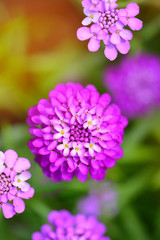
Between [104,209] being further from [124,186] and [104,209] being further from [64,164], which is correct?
[64,164]

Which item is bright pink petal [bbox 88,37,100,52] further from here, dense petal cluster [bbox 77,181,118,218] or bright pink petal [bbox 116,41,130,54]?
dense petal cluster [bbox 77,181,118,218]

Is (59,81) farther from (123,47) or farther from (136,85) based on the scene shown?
(123,47)

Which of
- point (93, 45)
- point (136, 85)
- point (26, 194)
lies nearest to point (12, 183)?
point (26, 194)

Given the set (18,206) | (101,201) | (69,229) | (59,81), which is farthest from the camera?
(59,81)

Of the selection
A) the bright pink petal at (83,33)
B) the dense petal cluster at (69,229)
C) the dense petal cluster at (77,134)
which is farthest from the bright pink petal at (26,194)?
the bright pink petal at (83,33)

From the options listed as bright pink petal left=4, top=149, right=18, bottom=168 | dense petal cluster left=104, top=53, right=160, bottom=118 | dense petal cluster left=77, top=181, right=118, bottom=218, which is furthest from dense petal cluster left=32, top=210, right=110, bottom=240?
dense petal cluster left=104, top=53, right=160, bottom=118
